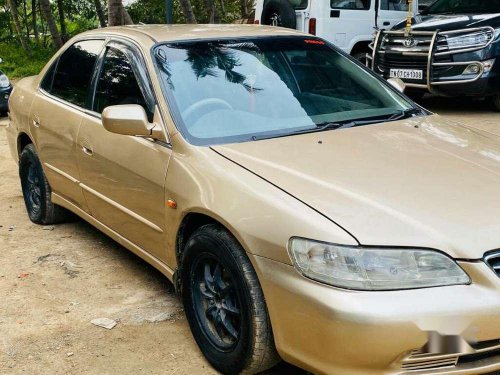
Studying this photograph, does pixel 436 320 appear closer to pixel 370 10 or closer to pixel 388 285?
pixel 388 285

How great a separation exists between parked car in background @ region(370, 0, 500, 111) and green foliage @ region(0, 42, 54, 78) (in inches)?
422

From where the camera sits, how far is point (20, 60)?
1959 cm

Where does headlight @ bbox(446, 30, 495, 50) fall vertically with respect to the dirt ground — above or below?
above

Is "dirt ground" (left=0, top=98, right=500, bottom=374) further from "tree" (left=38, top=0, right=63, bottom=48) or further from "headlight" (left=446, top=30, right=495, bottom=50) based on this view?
"tree" (left=38, top=0, right=63, bottom=48)

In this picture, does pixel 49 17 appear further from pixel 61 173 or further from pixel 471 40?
pixel 61 173

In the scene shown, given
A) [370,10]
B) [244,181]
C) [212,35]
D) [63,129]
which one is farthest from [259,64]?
[370,10]

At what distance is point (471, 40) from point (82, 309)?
7.06 m

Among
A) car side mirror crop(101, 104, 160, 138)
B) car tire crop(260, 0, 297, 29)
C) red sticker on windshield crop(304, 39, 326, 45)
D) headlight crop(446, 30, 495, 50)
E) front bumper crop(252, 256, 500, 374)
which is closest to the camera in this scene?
front bumper crop(252, 256, 500, 374)

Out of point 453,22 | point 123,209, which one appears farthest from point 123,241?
point 453,22

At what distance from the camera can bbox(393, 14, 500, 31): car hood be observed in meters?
9.49

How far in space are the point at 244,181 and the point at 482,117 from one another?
753cm

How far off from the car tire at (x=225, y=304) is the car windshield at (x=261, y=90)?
0.60m

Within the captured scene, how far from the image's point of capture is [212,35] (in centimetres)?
426

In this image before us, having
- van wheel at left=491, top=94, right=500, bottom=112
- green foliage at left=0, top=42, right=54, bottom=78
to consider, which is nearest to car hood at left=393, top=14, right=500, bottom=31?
van wheel at left=491, top=94, right=500, bottom=112
